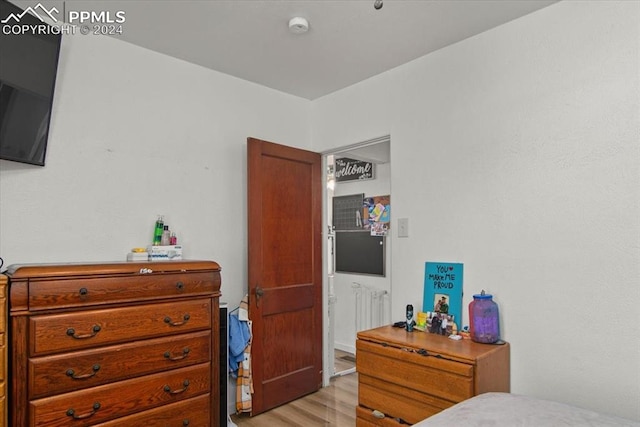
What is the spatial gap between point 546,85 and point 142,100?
2495 millimetres

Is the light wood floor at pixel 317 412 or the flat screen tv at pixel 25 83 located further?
the light wood floor at pixel 317 412

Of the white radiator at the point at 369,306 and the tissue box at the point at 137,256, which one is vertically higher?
the tissue box at the point at 137,256

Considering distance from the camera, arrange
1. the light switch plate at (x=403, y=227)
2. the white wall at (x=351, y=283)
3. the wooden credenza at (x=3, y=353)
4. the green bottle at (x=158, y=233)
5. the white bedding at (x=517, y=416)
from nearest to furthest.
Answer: the white bedding at (x=517, y=416)
the wooden credenza at (x=3, y=353)
the green bottle at (x=158, y=233)
the light switch plate at (x=403, y=227)
the white wall at (x=351, y=283)

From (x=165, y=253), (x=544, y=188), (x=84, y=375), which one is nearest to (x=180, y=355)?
(x=84, y=375)

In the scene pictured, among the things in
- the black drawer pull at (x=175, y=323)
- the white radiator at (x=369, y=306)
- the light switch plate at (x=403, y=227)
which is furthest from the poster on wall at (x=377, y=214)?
the black drawer pull at (x=175, y=323)

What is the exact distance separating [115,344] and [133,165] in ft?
3.80

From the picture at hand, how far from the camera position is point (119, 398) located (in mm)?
2049

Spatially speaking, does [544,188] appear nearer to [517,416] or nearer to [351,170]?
[517,416]

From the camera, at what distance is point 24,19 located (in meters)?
1.97

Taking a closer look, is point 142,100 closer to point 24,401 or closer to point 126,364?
point 126,364

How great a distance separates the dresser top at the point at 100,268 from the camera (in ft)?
6.04

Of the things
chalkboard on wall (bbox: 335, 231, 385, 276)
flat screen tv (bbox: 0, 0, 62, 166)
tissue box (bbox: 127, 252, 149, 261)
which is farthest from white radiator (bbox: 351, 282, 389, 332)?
flat screen tv (bbox: 0, 0, 62, 166)

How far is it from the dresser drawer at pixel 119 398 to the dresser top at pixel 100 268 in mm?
568

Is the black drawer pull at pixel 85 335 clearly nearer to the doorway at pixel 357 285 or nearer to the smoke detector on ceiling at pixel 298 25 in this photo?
the smoke detector on ceiling at pixel 298 25
